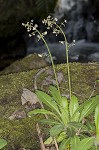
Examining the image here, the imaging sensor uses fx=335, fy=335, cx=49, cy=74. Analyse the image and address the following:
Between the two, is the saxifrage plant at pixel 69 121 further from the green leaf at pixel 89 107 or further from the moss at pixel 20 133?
the moss at pixel 20 133

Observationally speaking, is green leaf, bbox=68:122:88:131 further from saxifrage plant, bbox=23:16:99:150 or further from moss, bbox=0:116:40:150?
moss, bbox=0:116:40:150

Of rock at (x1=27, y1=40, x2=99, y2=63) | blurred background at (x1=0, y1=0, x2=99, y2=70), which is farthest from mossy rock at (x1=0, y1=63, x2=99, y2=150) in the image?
rock at (x1=27, y1=40, x2=99, y2=63)

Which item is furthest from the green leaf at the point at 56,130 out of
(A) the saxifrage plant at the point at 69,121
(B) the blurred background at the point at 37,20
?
(B) the blurred background at the point at 37,20

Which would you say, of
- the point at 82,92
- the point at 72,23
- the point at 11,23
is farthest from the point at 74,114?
the point at 72,23

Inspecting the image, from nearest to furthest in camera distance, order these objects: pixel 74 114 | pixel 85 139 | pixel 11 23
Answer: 1. pixel 85 139
2. pixel 74 114
3. pixel 11 23

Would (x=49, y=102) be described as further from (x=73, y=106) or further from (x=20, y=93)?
(x=20, y=93)

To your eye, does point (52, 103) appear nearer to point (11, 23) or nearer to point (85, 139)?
point (85, 139)
